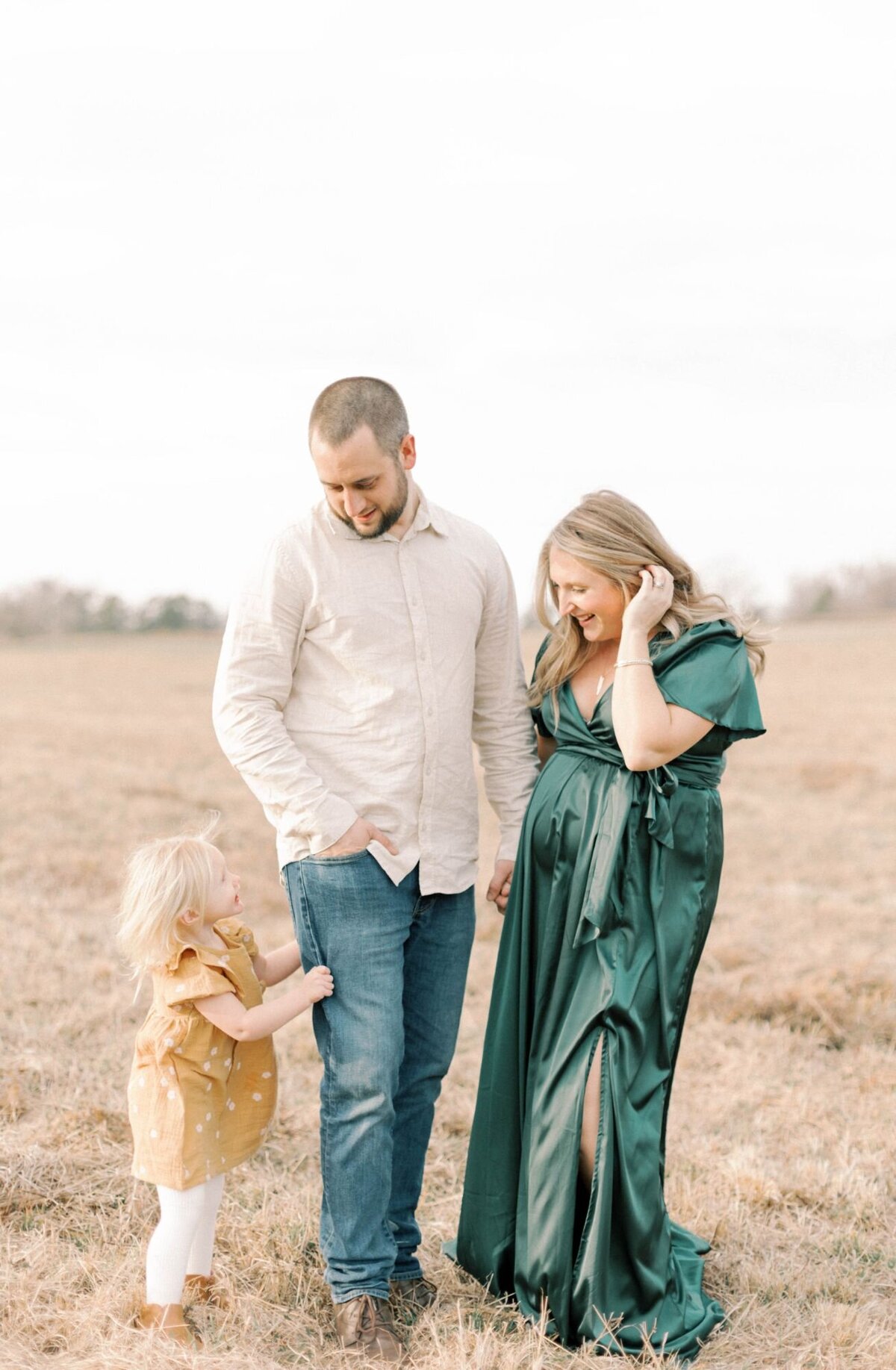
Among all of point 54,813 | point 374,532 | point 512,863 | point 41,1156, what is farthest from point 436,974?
point 54,813

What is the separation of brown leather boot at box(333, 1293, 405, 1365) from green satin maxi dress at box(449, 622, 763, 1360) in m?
0.39

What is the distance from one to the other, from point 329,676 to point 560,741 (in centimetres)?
73

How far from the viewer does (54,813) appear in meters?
11.9

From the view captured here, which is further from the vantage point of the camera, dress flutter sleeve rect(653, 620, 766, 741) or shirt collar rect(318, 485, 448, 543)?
shirt collar rect(318, 485, 448, 543)

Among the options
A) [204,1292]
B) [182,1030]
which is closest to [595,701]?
[182,1030]

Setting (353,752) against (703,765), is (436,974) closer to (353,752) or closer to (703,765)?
(353,752)

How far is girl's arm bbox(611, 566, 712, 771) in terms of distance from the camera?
3.39m

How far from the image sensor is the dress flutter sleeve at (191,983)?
3.39m

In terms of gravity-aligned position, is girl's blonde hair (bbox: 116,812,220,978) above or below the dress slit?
above

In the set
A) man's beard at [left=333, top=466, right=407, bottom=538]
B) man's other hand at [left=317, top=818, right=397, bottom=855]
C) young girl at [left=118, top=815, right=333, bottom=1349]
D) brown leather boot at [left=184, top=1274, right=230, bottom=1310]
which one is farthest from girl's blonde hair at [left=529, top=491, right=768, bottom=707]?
brown leather boot at [left=184, top=1274, right=230, bottom=1310]

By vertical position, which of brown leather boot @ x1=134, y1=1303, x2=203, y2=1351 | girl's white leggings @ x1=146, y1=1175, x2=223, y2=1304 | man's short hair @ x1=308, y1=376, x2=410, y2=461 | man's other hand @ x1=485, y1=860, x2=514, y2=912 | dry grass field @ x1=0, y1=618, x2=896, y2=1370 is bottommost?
dry grass field @ x1=0, y1=618, x2=896, y2=1370

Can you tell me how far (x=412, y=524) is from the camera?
369 centimetres

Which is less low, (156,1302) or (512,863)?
(512,863)

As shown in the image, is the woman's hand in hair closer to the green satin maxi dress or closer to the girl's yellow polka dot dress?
the green satin maxi dress
